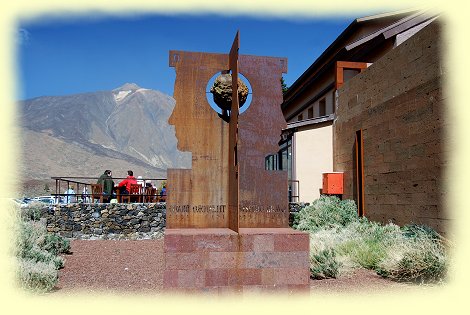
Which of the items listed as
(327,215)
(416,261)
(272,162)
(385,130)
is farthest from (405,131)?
(272,162)

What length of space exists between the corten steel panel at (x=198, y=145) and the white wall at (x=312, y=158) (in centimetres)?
1068

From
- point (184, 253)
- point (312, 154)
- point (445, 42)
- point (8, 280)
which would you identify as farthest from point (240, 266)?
point (312, 154)

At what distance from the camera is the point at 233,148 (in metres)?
6.62

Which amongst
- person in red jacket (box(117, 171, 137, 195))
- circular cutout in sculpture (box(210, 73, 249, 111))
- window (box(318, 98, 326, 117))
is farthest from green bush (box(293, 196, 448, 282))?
window (box(318, 98, 326, 117))

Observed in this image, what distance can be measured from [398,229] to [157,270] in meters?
5.39

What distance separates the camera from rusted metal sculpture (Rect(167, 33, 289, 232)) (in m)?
A: 6.61

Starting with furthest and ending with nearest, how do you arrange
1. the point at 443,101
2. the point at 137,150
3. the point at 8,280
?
1. the point at 137,150
2. the point at 443,101
3. the point at 8,280

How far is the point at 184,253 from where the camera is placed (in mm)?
5988

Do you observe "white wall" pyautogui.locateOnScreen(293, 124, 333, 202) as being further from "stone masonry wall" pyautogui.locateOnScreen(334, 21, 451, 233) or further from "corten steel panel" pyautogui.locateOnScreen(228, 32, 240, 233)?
"corten steel panel" pyautogui.locateOnScreen(228, 32, 240, 233)

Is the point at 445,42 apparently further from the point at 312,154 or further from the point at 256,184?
the point at 312,154

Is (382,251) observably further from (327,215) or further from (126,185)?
(126,185)

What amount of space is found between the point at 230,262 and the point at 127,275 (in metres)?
3.83

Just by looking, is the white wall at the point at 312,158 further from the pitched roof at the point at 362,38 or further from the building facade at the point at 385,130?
the pitched roof at the point at 362,38

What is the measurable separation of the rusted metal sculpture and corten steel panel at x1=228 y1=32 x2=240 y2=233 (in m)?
0.01
